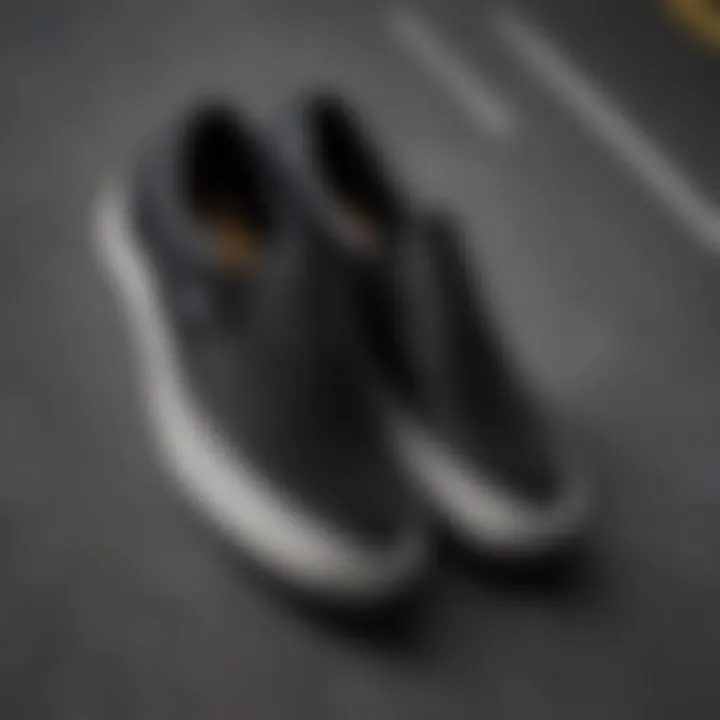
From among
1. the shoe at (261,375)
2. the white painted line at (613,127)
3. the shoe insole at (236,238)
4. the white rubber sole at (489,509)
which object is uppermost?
the white painted line at (613,127)

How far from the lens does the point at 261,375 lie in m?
0.72

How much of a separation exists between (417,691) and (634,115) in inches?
26.6

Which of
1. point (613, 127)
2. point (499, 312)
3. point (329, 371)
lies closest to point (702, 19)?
point (613, 127)

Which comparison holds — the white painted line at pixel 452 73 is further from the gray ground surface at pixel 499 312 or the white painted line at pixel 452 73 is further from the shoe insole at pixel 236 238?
the shoe insole at pixel 236 238

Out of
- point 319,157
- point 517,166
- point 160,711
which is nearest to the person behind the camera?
point 160,711

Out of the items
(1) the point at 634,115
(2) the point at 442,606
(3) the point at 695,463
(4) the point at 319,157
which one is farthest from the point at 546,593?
(1) the point at 634,115

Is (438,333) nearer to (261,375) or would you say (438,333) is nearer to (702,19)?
(261,375)

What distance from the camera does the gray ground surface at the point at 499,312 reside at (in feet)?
2.24

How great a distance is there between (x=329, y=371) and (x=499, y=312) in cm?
25

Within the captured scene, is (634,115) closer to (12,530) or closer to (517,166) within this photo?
(517,166)

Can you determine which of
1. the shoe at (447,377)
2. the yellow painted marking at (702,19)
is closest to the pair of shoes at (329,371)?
the shoe at (447,377)

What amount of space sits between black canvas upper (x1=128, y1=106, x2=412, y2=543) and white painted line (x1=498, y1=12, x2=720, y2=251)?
0.45m

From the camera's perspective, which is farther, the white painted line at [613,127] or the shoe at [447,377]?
the white painted line at [613,127]

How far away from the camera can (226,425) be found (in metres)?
0.72
